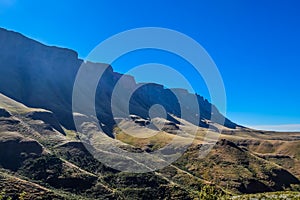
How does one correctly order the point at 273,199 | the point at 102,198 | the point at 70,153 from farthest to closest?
the point at 70,153 < the point at 102,198 < the point at 273,199

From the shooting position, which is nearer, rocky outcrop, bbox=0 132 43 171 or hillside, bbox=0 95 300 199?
hillside, bbox=0 95 300 199

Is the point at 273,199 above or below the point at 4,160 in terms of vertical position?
above

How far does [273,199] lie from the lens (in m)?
80.2

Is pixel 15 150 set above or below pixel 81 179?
above

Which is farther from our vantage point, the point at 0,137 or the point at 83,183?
the point at 0,137

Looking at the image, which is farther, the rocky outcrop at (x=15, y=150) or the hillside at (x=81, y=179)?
the rocky outcrop at (x=15, y=150)

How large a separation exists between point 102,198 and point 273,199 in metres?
85.5

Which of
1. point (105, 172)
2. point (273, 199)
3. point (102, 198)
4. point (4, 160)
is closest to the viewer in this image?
point (273, 199)

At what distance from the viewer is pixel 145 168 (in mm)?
190375

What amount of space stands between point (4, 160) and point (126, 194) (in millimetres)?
62403

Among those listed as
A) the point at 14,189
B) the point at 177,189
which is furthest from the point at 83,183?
the point at 177,189

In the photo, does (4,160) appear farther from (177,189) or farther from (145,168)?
(177,189)

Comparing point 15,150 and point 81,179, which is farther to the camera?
point 15,150

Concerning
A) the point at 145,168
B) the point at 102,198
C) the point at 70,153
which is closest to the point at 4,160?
the point at 70,153
